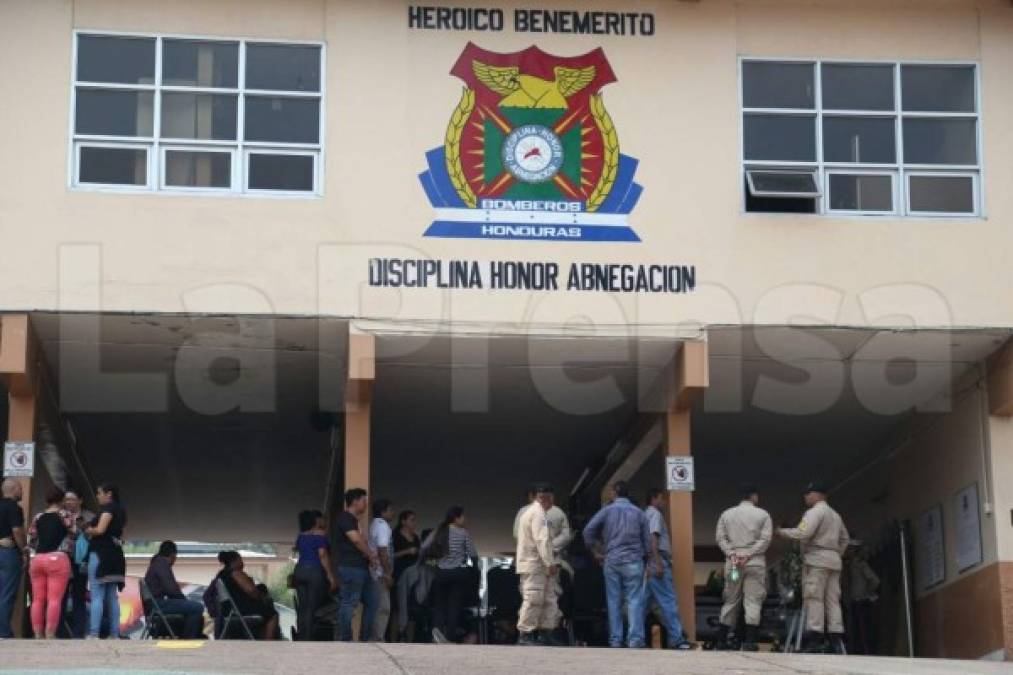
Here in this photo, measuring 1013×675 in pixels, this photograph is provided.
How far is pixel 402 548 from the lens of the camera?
65.0 feet

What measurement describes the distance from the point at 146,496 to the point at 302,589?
1004 centimetres

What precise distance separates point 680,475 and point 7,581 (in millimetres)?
7056

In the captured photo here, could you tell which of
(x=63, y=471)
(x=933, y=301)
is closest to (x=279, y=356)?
(x=63, y=471)

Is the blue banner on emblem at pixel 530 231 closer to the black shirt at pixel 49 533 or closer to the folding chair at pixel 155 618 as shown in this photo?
the folding chair at pixel 155 618

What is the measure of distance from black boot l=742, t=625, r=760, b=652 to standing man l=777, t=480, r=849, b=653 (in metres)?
0.54

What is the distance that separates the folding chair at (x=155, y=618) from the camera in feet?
60.4

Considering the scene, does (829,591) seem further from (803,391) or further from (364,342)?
(364,342)

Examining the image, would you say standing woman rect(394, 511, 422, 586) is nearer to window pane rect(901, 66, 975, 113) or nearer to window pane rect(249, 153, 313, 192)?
window pane rect(249, 153, 313, 192)

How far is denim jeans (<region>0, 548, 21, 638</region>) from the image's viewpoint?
57.4 feet

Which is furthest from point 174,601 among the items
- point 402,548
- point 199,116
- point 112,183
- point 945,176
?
point 945,176

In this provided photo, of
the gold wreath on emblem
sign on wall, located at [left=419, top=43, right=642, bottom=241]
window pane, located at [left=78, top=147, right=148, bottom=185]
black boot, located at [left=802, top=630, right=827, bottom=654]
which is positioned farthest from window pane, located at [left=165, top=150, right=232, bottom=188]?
black boot, located at [left=802, top=630, right=827, bottom=654]

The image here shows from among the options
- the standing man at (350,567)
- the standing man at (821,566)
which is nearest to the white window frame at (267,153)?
the standing man at (350,567)

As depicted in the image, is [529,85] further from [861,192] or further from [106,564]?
[106,564]

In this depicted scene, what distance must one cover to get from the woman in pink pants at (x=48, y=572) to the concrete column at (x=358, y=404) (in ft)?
10.4
